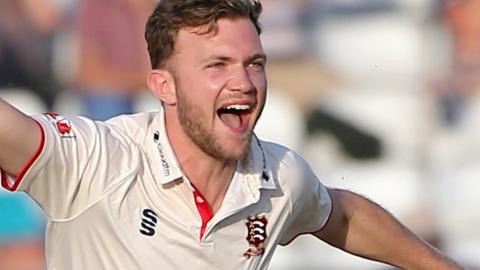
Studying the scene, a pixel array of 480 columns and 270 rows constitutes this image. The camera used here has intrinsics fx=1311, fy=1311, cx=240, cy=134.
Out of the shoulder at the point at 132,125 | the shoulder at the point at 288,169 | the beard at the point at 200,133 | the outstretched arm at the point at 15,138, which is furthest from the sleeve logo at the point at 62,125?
the shoulder at the point at 288,169

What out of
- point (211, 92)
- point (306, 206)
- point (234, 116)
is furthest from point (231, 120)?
point (306, 206)

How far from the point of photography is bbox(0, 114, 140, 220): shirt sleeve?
354 cm

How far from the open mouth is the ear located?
0.16m

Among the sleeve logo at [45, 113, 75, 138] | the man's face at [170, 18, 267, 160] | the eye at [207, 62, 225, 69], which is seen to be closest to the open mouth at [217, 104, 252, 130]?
the man's face at [170, 18, 267, 160]

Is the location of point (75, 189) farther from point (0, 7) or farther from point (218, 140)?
point (0, 7)

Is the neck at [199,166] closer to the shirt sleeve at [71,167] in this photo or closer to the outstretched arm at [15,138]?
the shirt sleeve at [71,167]

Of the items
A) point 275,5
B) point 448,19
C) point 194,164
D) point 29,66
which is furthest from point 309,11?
point 194,164

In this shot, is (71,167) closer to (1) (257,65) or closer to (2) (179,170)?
(2) (179,170)

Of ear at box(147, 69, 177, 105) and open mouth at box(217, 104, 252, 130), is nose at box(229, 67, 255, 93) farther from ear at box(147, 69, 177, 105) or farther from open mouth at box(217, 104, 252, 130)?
ear at box(147, 69, 177, 105)

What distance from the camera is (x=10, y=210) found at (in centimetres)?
832

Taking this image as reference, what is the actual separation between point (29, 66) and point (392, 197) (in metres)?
2.51

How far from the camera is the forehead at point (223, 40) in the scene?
3836 millimetres

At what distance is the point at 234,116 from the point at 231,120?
1 cm

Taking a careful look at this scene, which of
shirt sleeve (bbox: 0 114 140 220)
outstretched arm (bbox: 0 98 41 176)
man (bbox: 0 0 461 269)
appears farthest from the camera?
man (bbox: 0 0 461 269)
